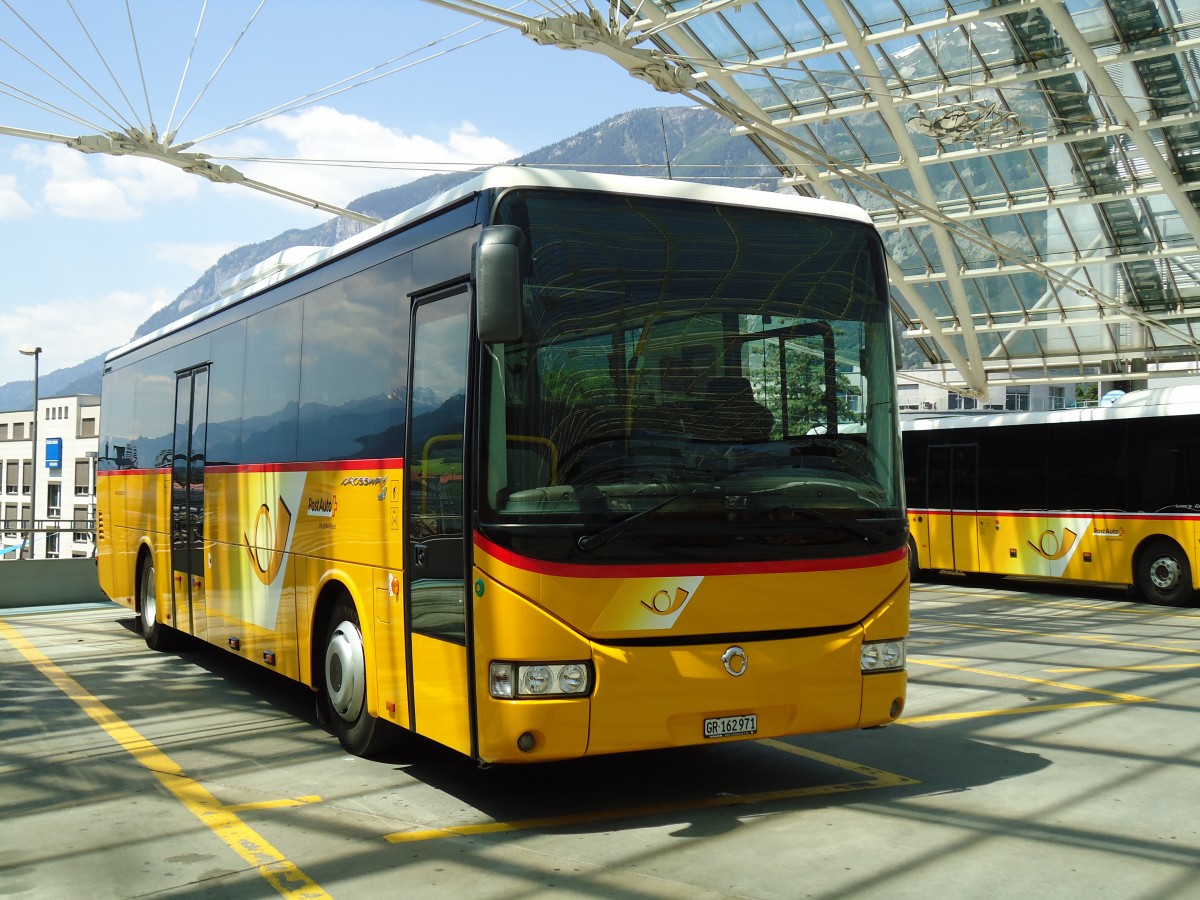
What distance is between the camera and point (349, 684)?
798 cm

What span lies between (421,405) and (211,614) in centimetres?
501

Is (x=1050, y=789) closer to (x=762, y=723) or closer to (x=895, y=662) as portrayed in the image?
(x=895, y=662)

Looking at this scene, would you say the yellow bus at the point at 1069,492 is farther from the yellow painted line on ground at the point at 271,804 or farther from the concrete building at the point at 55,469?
the concrete building at the point at 55,469

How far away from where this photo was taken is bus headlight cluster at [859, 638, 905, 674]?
22.5 ft

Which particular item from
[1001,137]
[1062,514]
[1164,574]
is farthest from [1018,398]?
[1164,574]

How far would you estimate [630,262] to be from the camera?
6508 millimetres

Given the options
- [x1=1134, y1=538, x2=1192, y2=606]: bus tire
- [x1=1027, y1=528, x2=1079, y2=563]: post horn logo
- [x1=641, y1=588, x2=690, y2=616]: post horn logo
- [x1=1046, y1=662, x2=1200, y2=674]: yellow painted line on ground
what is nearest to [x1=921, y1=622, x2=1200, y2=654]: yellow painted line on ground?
[x1=1046, y1=662, x2=1200, y2=674]: yellow painted line on ground

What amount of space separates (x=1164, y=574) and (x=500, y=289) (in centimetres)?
1642

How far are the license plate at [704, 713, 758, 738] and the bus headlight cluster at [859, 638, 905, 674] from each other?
755 millimetres

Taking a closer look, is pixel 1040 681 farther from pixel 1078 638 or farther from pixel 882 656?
pixel 882 656

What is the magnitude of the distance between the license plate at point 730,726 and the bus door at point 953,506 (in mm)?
17012

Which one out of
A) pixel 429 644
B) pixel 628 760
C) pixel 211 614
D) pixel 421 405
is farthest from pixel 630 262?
pixel 211 614

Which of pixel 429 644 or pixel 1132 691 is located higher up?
pixel 429 644

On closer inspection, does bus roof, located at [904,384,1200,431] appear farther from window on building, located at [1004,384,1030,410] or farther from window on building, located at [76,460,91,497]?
window on building, located at [76,460,91,497]
